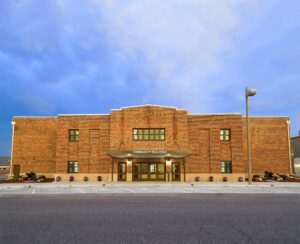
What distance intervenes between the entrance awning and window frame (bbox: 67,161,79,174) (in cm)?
509

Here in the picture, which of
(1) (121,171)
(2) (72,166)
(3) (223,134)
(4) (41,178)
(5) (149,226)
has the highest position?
(3) (223,134)

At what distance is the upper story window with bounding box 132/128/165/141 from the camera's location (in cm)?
3450

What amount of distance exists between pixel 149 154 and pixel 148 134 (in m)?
3.17

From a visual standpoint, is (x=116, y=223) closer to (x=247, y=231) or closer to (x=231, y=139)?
(x=247, y=231)

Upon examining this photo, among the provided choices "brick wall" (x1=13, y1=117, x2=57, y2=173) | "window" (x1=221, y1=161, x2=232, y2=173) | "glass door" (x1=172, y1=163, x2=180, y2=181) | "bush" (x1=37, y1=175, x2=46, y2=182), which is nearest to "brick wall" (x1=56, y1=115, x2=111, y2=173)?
"bush" (x1=37, y1=175, x2=46, y2=182)

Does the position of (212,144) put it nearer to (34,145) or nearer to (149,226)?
(34,145)

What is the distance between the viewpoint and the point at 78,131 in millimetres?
35531

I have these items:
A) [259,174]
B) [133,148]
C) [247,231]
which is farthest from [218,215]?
[259,174]

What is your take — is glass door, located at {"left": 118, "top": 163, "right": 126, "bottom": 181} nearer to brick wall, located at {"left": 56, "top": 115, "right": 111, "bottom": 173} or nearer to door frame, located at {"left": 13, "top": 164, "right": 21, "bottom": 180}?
brick wall, located at {"left": 56, "top": 115, "right": 111, "bottom": 173}

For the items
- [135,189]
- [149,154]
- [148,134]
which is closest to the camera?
[135,189]

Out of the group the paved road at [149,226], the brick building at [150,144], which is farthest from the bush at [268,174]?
the paved road at [149,226]

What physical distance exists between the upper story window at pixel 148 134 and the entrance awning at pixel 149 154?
7.89 feet

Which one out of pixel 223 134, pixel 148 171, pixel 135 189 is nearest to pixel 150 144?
pixel 148 171

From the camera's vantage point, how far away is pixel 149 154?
3219 cm
